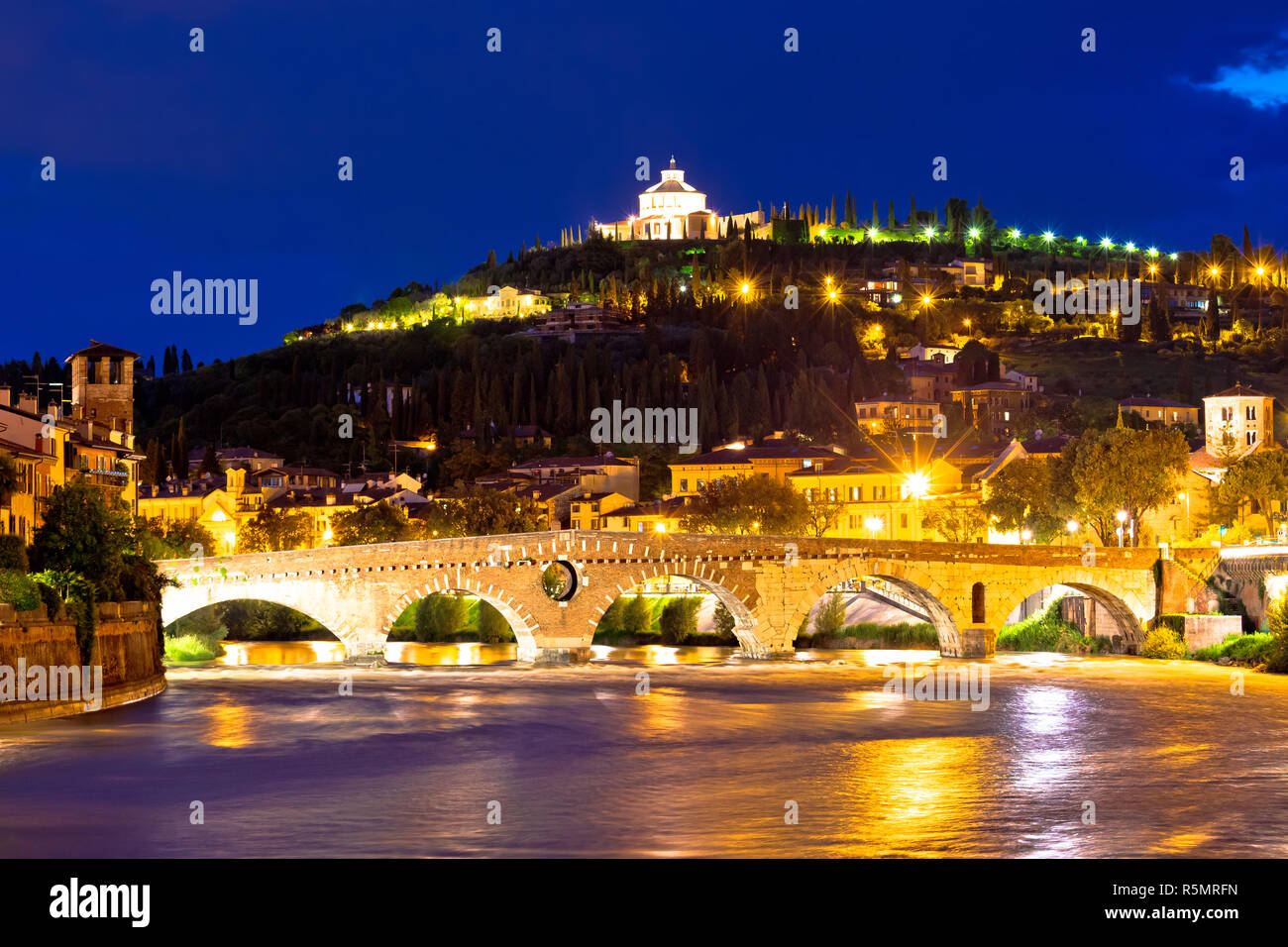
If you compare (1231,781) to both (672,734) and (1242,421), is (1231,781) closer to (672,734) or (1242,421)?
(672,734)

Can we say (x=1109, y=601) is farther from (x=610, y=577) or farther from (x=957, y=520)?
(x=957, y=520)

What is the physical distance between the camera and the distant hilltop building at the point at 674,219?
19238 cm

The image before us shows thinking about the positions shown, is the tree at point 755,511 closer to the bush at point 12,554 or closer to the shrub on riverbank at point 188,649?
the shrub on riverbank at point 188,649

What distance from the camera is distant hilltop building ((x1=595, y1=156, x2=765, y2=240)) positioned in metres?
192

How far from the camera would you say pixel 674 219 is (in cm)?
19325

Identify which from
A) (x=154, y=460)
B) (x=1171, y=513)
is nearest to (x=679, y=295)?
(x=154, y=460)

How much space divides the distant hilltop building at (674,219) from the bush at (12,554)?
516 ft

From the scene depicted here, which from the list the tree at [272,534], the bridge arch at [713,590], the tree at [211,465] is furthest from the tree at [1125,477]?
the tree at [211,465]

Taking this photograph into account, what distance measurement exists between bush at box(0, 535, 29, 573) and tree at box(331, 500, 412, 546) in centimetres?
3803

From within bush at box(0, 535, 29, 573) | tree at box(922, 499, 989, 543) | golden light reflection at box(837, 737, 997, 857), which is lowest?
golden light reflection at box(837, 737, 997, 857)

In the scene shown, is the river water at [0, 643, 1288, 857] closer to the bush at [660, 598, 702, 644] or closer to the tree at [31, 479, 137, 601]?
the tree at [31, 479, 137, 601]

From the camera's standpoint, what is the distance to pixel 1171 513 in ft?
217

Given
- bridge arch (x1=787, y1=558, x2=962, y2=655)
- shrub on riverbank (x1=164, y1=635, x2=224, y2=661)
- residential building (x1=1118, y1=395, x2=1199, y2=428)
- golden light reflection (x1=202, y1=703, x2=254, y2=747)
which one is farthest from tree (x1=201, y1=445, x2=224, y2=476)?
golden light reflection (x1=202, y1=703, x2=254, y2=747)
